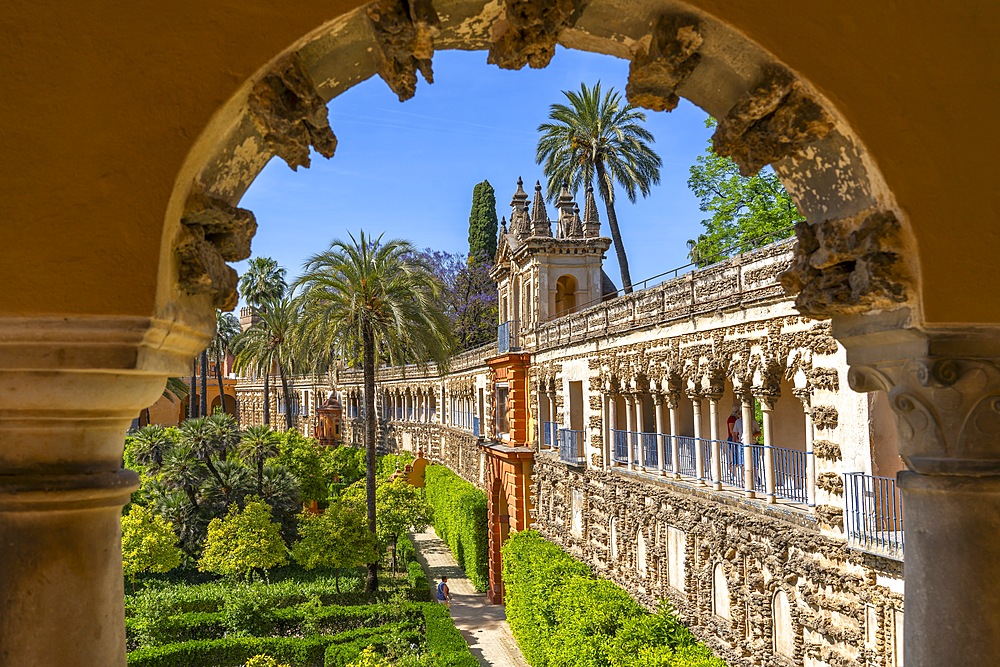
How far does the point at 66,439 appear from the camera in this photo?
302cm

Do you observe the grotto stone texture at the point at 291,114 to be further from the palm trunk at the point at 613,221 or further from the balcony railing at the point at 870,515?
→ the palm trunk at the point at 613,221

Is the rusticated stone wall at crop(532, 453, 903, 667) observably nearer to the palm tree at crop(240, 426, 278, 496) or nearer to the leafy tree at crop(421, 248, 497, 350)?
the palm tree at crop(240, 426, 278, 496)

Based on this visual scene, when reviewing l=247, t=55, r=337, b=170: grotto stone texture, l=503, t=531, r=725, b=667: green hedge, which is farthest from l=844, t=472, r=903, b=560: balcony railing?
l=247, t=55, r=337, b=170: grotto stone texture

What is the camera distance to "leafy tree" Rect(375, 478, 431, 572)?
31109mm

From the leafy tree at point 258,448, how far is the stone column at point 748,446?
78.0ft

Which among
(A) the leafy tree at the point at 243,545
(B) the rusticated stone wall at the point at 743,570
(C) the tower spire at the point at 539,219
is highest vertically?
(C) the tower spire at the point at 539,219

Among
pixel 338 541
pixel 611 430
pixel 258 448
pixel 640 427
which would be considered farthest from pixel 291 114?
pixel 258 448

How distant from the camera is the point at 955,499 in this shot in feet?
11.3

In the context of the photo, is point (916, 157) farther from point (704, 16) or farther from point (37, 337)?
point (37, 337)

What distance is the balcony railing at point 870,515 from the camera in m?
10.2

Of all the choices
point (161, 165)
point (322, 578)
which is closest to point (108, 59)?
point (161, 165)

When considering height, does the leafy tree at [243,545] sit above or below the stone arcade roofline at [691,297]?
below

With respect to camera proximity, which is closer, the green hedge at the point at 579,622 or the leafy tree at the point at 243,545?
the green hedge at the point at 579,622

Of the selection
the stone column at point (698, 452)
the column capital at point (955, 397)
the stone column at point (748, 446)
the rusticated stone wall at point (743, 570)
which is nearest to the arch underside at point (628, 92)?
the column capital at point (955, 397)
